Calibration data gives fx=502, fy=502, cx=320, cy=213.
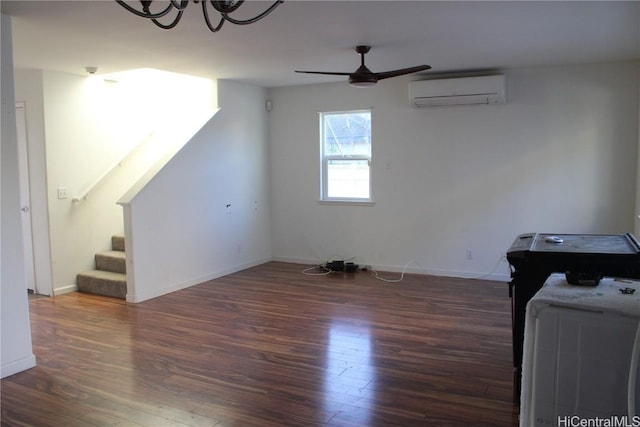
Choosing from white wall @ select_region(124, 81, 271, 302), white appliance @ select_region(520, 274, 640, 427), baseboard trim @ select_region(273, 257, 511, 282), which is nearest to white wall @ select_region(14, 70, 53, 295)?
white wall @ select_region(124, 81, 271, 302)

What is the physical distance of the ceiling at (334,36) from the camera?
3264mm

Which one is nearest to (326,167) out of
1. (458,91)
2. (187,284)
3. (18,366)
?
(458,91)

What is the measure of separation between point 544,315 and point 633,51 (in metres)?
4.01

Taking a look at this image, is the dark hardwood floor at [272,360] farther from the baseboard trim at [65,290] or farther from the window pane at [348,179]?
the window pane at [348,179]

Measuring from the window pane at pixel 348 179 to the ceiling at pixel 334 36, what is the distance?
1.46 metres

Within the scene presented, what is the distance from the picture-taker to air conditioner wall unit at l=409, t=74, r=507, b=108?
5387 millimetres

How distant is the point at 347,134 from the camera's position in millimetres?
6590

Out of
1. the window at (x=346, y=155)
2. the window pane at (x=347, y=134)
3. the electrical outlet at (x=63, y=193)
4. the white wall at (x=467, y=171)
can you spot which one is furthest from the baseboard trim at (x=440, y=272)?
the electrical outlet at (x=63, y=193)

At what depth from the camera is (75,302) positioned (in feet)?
16.8

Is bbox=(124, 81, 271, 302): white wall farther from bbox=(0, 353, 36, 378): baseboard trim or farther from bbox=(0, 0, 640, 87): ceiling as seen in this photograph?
bbox=(0, 353, 36, 378): baseboard trim

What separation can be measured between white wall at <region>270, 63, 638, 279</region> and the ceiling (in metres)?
0.46

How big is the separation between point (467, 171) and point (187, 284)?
347cm

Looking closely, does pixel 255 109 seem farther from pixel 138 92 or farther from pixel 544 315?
pixel 544 315

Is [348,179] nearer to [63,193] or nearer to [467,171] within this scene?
[467,171]
